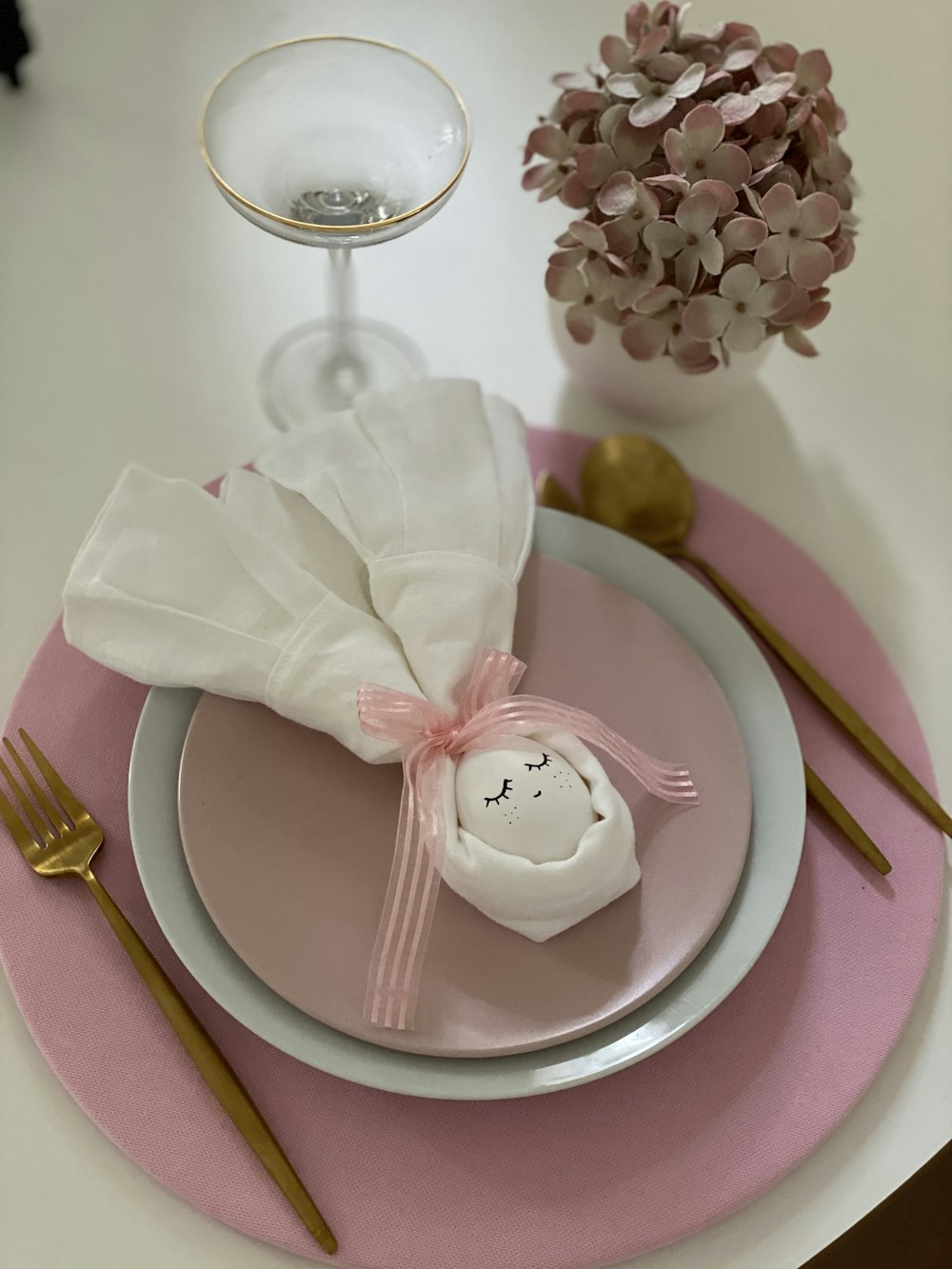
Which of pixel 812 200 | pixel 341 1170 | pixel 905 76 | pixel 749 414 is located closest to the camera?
pixel 341 1170

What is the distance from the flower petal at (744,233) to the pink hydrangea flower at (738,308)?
0.04ft

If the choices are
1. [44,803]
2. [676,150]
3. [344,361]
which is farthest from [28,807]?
[676,150]

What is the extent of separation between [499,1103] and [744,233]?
46 cm

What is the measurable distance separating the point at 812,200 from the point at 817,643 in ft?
0.83

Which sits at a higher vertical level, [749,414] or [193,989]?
[749,414]

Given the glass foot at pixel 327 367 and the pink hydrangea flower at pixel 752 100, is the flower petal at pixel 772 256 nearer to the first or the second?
the pink hydrangea flower at pixel 752 100

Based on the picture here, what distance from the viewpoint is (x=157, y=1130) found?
531mm

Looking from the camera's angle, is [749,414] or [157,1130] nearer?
[157,1130]

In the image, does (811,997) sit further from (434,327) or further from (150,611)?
(434,327)

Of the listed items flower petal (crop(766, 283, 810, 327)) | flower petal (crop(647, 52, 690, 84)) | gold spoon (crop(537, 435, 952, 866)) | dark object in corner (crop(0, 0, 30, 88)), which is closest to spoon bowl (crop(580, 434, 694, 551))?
gold spoon (crop(537, 435, 952, 866))

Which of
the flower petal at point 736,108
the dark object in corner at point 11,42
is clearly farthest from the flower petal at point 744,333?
the dark object in corner at point 11,42

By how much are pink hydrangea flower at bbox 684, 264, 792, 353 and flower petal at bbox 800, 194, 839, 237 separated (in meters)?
0.03

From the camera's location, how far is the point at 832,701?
0.67 meters

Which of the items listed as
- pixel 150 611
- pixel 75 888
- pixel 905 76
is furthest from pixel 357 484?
pixel 905 76
